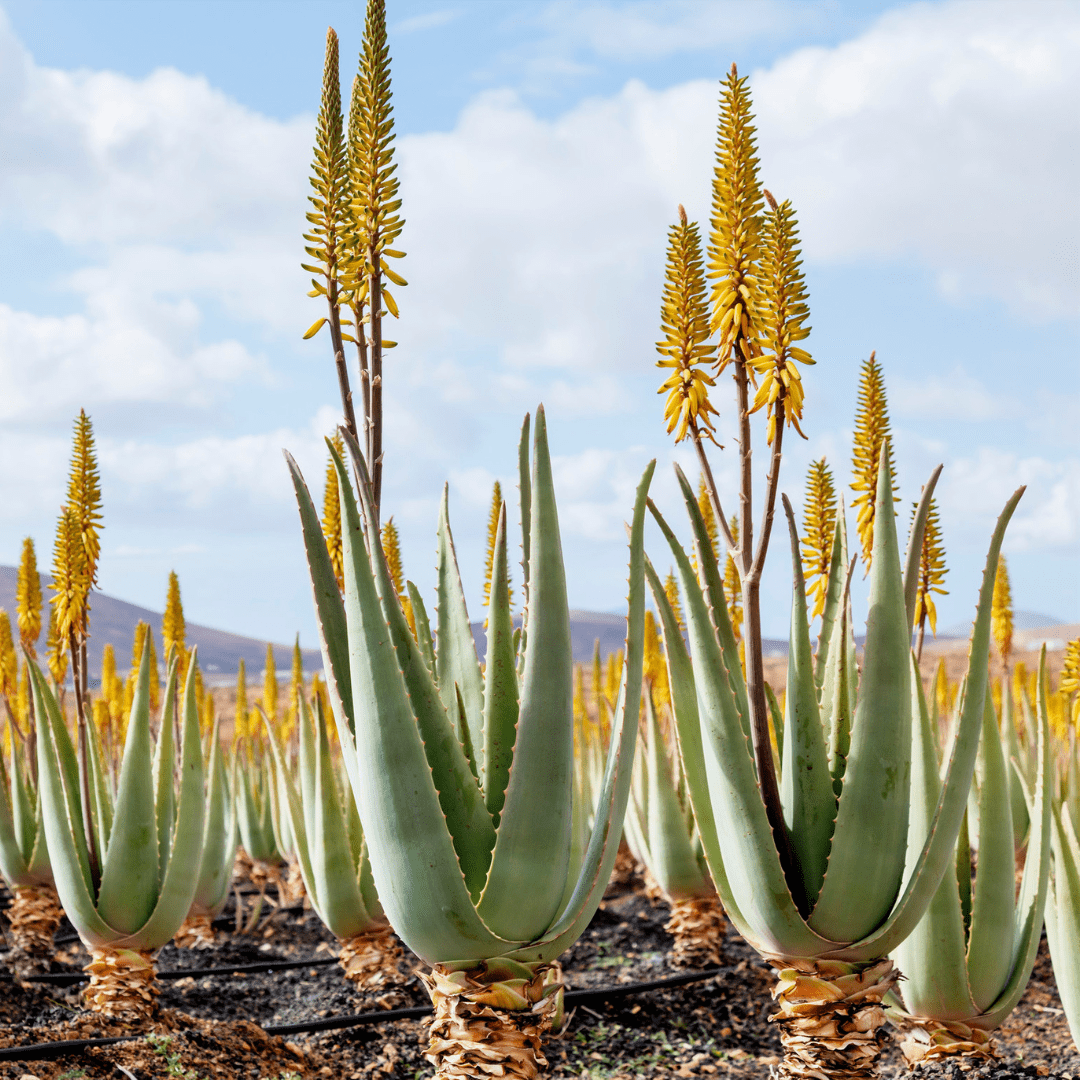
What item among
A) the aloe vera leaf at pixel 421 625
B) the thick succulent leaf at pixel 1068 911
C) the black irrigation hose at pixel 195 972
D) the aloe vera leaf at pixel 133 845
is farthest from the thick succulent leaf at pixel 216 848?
the thick succulent leaf at pixel 1068 911

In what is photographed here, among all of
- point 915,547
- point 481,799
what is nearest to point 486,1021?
point 481,799

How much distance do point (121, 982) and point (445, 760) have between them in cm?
296

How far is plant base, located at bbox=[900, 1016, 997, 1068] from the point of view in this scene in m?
2.78

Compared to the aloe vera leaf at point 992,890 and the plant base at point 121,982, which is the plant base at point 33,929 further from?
the aloe vera leaf at point 992,890

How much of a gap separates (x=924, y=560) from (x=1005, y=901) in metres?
1.35

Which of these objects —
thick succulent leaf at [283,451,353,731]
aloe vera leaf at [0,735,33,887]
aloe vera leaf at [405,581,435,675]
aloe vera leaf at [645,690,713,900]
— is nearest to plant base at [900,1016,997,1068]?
aloe vera leaf at [405,581,435,675]

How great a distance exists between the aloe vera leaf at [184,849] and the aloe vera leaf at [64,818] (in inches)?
7.3

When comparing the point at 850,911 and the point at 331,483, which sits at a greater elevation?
the point at 331,483

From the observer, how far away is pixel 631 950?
614 cm

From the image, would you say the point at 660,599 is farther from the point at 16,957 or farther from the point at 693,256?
the point at 16,957

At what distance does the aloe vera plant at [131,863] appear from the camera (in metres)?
4.01

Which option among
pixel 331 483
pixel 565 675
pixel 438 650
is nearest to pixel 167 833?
pixel 331 483

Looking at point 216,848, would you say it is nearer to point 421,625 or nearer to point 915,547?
point 421,625

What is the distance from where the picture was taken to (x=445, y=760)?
1942mm
